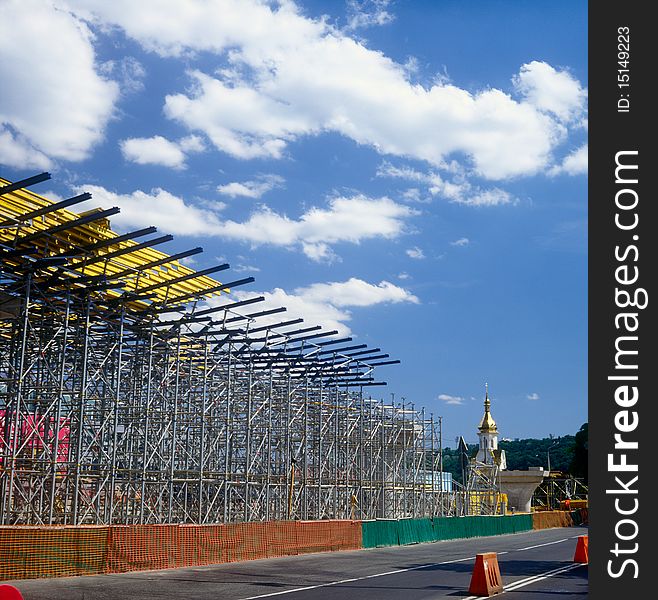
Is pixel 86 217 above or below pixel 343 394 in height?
above

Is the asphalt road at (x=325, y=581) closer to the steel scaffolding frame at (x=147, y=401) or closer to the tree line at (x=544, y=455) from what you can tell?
the steel scaffolding frame at (x=147, y=401)

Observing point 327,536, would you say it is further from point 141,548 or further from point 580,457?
point 580,457

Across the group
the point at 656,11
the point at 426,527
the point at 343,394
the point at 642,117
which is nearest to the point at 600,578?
the point at 642,117

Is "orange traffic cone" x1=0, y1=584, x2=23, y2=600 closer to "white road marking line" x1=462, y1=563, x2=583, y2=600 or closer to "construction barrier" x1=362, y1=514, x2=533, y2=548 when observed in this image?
"white road marking line" x1=462, y1=563, x2=583, y2=600

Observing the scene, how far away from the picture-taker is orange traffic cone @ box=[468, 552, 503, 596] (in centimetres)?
1616

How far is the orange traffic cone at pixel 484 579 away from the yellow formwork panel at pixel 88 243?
43.1 ft

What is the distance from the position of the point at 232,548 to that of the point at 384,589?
733cm

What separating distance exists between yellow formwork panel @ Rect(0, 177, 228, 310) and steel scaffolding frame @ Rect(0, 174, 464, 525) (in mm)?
57

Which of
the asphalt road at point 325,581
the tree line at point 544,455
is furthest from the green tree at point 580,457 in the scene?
the asphalt road at point 325,581

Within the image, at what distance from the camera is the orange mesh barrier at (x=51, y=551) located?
57.5 ft

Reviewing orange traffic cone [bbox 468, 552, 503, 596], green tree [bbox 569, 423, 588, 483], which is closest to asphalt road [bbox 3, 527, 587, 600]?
orange traffic cone [bbox 468, 552, 503, 596]

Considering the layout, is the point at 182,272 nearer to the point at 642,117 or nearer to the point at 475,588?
the point at 475,588

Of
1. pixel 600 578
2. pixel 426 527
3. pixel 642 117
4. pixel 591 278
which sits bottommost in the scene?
pixel 426 527

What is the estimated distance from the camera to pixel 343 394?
4538 centimetres
